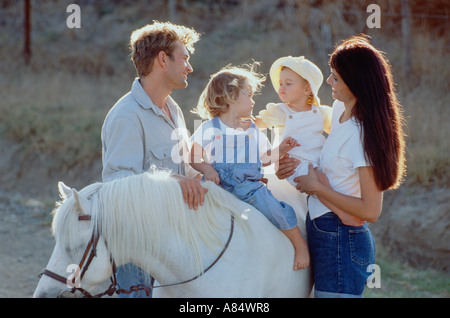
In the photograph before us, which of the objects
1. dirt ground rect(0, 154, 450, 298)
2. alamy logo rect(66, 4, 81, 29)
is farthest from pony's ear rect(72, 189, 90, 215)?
alamy logo rect(66, 4, 81, 29)

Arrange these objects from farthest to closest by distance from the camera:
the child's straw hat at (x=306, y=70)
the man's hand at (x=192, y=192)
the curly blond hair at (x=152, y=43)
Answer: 1. the curly blond hair at (x=152, y=43)
2. the child's straw hat at (x=306, y=70)
3. the man's hand at (x=192, y=192)

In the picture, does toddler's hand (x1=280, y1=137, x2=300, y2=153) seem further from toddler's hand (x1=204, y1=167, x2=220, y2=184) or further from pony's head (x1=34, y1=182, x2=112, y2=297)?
pony's head (x1=34, y1=182, x2=112, y2=297)

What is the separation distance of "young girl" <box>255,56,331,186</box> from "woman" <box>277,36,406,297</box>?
225 mm

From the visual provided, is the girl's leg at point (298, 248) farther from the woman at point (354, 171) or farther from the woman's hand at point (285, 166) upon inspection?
the woman's hand at point (285, 166)

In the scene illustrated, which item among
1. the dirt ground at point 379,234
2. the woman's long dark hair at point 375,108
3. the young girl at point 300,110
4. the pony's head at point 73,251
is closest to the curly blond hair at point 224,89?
the young girl at point 300,110

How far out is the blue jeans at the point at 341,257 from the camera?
269cm

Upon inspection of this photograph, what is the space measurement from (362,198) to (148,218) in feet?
3.29

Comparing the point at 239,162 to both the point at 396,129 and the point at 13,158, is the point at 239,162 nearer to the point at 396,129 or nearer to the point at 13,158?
the point at 396,129

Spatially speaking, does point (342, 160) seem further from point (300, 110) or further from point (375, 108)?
point (300, 110)

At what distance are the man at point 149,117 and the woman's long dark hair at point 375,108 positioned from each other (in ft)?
3.22

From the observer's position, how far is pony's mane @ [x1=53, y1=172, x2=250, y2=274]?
238cm

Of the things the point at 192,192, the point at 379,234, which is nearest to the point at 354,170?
the point at 192,192

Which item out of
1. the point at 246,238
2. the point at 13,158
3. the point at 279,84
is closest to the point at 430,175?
the point at 279,84

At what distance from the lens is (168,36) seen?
320 centimetres
